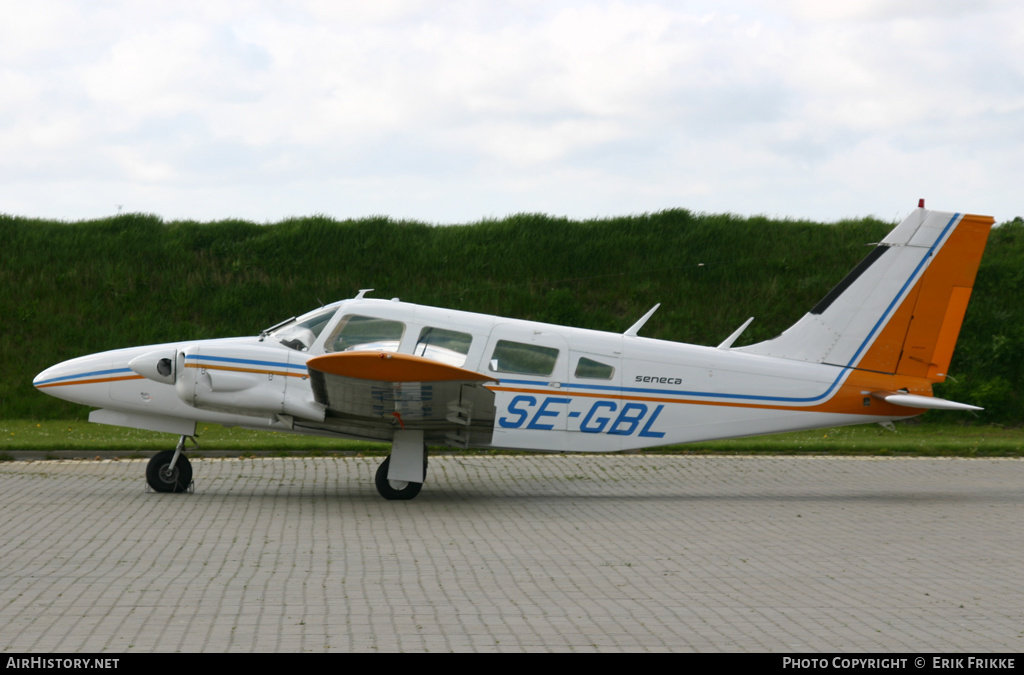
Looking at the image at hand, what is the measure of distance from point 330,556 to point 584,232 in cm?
1750

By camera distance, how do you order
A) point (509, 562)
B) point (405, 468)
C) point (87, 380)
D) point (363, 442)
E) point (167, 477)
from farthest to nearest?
point (363, 442) < point (167, 477) < point (87, 380) < point (405, 468) < point (509, 562)

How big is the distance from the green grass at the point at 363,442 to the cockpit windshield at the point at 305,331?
13.7ft

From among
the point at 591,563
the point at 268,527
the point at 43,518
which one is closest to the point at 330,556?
the point at 268,527

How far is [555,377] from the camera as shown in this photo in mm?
11648

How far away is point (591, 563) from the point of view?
790cm

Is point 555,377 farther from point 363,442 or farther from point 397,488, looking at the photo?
point 363,442

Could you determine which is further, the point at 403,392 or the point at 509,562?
the point at 403,392

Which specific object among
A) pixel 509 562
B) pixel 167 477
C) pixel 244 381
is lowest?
pixel 167 477

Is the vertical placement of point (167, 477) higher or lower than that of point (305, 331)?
lower

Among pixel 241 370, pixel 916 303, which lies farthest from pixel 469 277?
pixel 916 303

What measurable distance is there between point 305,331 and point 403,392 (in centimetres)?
189

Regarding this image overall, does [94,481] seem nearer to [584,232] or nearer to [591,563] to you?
[591,563]

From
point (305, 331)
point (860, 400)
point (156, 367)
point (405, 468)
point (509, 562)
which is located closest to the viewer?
point (509, 562)

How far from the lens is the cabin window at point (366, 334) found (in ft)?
37.1
